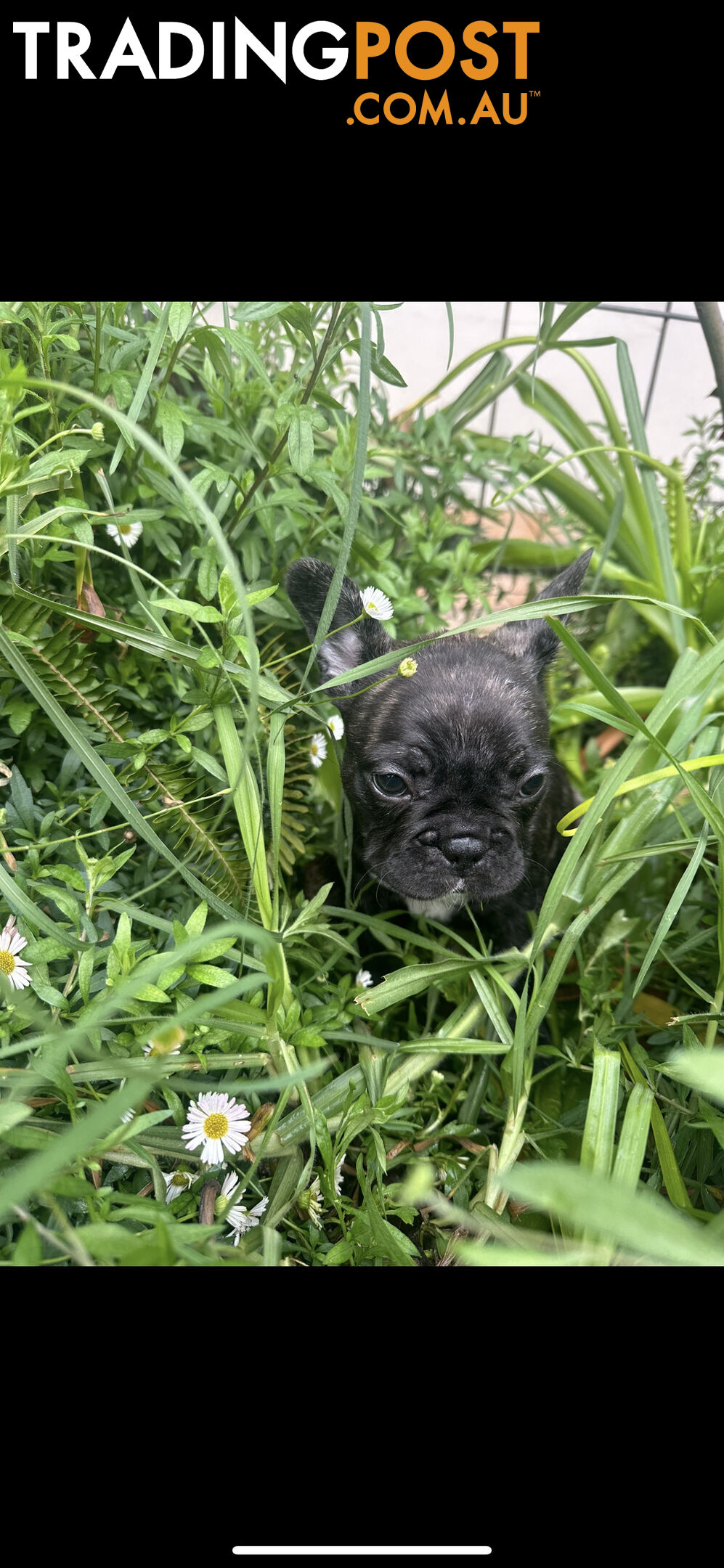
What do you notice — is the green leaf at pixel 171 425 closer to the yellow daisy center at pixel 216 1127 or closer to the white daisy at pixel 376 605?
the white daisy at pixel 376 605

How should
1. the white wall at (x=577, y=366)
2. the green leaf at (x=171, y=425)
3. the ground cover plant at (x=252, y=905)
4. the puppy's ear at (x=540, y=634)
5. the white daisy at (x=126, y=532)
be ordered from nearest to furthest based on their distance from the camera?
1. the ground cover plant at (x=252, y=905)
2. the green leaf at (x=171, y=425)
3. the white daisy at (x=126, y=532)
4. the puppy's ear at (x=540, y=634)
5. the white wall at (x=577, y=366)

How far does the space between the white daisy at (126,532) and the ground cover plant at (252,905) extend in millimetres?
11

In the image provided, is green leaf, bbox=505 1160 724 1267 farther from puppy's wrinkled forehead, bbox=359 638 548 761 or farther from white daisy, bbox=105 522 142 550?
white daisy, bbox=105 522 142 550

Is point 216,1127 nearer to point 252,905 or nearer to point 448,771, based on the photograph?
point 252,905

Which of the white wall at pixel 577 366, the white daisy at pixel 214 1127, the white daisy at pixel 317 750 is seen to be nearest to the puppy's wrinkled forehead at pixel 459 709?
the white daisy at pixel 317 750

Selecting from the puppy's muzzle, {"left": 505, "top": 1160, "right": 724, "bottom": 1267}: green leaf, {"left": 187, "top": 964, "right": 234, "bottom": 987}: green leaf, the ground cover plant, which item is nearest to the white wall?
the ground cover plant

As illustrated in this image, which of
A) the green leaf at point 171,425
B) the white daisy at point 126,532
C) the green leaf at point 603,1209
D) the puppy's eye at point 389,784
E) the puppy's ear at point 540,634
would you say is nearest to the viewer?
the green leaf at point 603,1209

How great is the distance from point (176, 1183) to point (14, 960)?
0.33 meters

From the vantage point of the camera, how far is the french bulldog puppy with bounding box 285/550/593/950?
1391 millimetres

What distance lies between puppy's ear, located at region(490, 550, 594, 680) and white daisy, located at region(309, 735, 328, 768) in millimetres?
364

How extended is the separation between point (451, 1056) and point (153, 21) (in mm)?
1354

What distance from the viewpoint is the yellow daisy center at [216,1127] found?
1072 mm

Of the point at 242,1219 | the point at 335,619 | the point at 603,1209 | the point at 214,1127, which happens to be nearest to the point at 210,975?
the point at 214,1127
